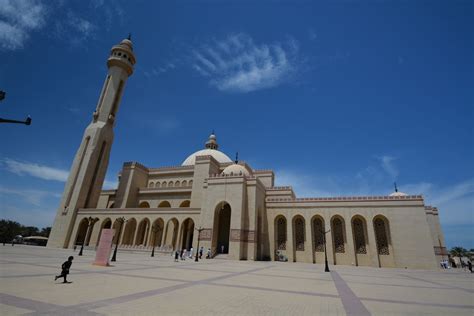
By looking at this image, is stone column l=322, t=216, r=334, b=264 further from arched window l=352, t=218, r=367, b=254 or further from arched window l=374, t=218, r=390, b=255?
arched window l=374, t=218, r=390, b=255

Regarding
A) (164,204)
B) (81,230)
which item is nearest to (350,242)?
(164,204)

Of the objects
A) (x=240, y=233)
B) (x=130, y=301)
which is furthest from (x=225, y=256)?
(x=130, y=301)

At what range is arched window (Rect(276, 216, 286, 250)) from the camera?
28938 millimetres

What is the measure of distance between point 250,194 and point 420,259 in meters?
17.5

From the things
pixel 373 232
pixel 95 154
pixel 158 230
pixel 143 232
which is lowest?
pixel 143 232

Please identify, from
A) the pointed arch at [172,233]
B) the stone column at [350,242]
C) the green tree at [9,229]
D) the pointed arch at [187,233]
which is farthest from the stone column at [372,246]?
the green tree at [9,229]

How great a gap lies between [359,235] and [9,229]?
71.2m

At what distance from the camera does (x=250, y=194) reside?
1094 inches

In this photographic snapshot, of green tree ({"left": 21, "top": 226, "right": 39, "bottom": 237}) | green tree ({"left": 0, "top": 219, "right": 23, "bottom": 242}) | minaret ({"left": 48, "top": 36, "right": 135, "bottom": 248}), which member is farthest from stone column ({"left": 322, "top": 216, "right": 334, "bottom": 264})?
green tree ({"left": 21, "top": 226, "right": 39, "bottom": 237})

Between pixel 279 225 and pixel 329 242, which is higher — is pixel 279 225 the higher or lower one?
the higher one

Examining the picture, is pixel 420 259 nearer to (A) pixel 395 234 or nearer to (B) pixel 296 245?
(A) pixel 395 234

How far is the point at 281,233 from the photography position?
2962 cm

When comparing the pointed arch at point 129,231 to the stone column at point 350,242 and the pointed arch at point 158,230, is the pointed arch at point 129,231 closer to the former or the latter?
the pointed arch at point 158,230

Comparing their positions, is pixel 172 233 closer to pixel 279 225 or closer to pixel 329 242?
pixel 279 225
